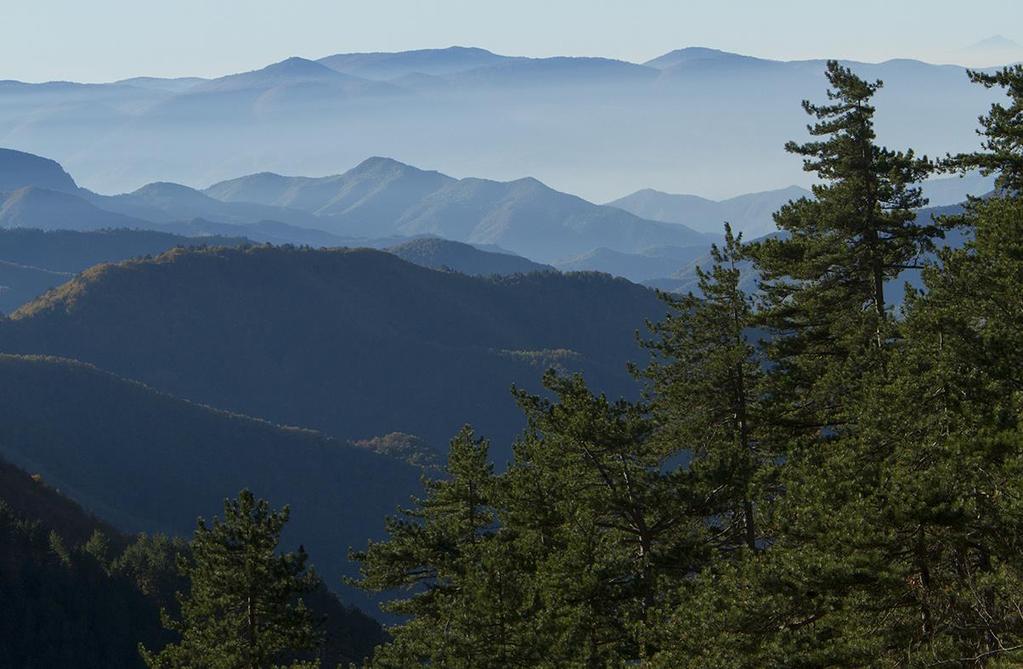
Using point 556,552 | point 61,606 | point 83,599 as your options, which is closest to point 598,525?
point 556,552

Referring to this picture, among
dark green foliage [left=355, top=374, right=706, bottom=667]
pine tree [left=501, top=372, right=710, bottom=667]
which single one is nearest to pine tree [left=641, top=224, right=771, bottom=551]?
pine tree [left=501, top=372, right=710, bottom=667]

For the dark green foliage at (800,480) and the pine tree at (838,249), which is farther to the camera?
the pine tree at (838,249)

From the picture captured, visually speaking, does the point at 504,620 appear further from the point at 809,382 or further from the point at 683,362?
the point at 809,382

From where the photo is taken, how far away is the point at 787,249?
3153 cm

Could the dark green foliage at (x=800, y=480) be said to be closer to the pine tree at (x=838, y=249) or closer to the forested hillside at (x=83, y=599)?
the pine tree at (x=838, y=249)

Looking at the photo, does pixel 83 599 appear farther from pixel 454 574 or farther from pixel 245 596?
pixel 454 574

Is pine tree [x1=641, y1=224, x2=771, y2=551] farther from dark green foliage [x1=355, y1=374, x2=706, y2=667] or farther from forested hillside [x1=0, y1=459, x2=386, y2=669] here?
forested hillside [x1=0, y1=459, x2=386, y2=669]

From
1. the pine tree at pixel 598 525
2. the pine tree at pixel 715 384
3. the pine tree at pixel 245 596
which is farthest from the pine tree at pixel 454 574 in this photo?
the pine tree at pixel 715 384

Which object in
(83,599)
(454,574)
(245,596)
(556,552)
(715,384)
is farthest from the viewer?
(83,599)

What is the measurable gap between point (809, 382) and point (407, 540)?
10672mm

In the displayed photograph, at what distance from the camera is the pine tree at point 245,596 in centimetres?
2759

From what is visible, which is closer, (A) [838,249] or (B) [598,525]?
(B) [598,525]

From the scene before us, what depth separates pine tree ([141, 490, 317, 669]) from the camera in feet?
90.5

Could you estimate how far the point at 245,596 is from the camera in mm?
27938
